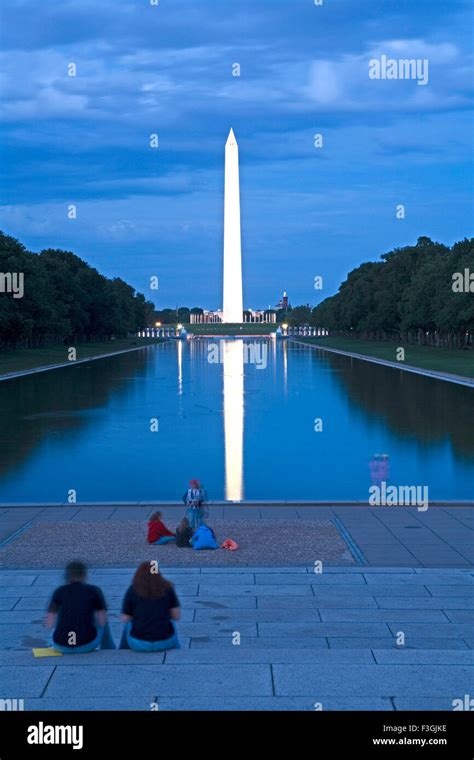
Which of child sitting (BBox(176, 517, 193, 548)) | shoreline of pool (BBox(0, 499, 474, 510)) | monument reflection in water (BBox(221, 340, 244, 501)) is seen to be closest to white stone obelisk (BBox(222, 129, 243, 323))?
monument reflection in water (BBox(221, 340, 244, 501))

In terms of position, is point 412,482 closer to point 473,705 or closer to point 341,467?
point 341,467

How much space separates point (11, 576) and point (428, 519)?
7663 millimetres

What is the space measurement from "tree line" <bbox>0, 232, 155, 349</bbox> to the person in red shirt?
67665 millimetres

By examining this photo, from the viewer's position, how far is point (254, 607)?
1155cm

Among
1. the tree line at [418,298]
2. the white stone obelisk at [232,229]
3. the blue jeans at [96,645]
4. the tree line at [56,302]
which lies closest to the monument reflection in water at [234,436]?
the blue jeans at [96,645]

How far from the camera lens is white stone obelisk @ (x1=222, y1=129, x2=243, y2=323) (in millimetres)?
156462

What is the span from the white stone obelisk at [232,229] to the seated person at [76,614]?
149268 millimetres

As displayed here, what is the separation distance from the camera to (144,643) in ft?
31.2

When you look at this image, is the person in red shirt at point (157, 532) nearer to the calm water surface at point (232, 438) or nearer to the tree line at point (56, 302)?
the calm water surface at point (232, 438)

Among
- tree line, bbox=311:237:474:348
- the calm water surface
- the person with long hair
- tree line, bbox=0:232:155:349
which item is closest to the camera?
the person with long hair

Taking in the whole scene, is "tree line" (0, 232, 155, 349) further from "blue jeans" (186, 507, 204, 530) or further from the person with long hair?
the person with long hair

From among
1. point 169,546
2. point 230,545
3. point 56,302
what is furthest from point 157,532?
point 56,302

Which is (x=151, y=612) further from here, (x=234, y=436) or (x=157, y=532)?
(x=234, y=436)

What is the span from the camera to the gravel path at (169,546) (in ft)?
48.4
